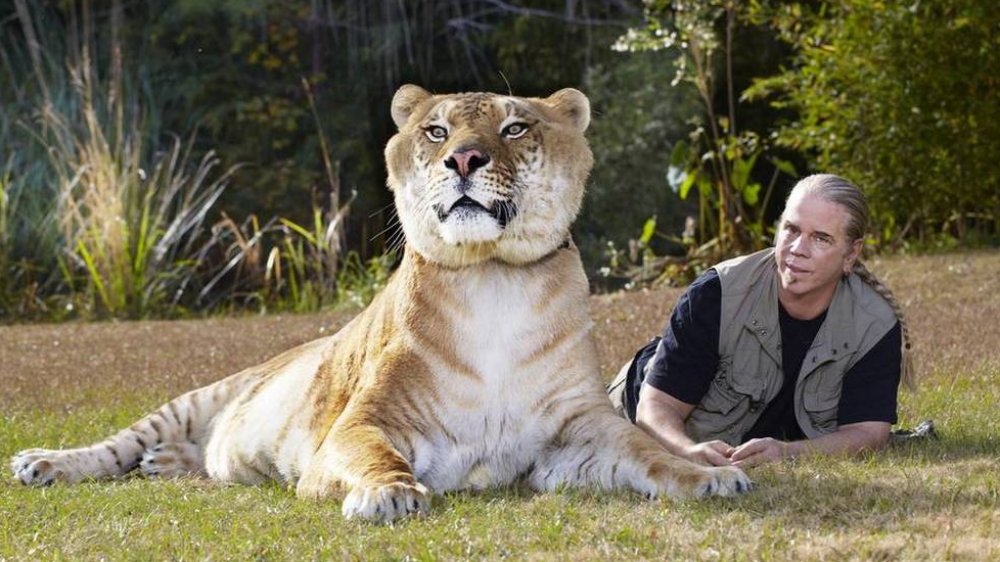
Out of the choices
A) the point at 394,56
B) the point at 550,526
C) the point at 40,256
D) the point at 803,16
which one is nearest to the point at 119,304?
the point at 40,256

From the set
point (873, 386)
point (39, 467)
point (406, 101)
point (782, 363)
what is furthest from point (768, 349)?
point (39, 467)

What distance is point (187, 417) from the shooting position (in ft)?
21.9

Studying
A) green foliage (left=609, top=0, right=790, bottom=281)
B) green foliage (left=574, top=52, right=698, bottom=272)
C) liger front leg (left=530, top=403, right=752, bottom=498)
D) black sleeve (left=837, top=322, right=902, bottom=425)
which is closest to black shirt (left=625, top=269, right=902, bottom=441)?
black sleeve (left=837, top=322, right=902, bottom=425)

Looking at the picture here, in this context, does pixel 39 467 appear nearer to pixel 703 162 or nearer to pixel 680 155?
pixel 680 155

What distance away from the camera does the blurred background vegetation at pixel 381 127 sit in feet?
40.9

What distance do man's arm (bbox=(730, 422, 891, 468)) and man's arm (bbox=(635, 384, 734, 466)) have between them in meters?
0.07

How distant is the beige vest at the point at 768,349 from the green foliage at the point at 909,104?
6.66 m

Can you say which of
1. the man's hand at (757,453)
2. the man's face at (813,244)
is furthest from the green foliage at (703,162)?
the man's hand at (757,453)

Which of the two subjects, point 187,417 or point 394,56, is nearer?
point 187,417

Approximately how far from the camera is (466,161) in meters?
5.12

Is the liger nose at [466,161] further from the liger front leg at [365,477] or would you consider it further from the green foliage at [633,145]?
the green foliage at [633,145]

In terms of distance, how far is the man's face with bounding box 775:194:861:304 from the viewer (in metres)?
5.59

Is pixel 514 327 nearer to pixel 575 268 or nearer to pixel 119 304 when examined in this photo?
pixel 575 268

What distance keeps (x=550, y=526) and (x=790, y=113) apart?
1160cm
